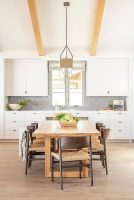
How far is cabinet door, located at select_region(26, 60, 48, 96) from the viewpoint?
9492 millimetres

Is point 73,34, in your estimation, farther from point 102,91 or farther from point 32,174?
point 32,174

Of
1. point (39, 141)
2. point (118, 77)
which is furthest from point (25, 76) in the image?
point (39, 141)

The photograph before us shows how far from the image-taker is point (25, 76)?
9.49 metres

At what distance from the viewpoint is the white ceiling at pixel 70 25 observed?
7207 mm

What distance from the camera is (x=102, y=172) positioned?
554 centimetres

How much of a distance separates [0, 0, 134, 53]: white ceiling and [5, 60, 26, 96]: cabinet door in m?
0.49

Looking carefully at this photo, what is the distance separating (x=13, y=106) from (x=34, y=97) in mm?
796

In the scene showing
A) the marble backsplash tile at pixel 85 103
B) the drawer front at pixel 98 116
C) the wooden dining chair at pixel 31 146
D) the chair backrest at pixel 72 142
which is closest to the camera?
the chair backrest at pixel 72 142

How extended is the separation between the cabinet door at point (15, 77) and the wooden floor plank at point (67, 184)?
3216 mm

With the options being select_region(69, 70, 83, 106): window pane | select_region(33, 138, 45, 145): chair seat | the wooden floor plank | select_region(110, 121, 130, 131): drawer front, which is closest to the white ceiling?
select_region(69, 70, 83, 106): window pane

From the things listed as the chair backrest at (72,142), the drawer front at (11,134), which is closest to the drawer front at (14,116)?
the drawer front at (11,134)

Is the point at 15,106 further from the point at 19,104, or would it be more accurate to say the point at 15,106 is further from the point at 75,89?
the point at 75,89

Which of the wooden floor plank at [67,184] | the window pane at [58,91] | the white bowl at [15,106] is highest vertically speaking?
the window pane at [58,91]

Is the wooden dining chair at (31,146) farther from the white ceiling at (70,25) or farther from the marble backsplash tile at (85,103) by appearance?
the marble backsplash tile at (85,103)
